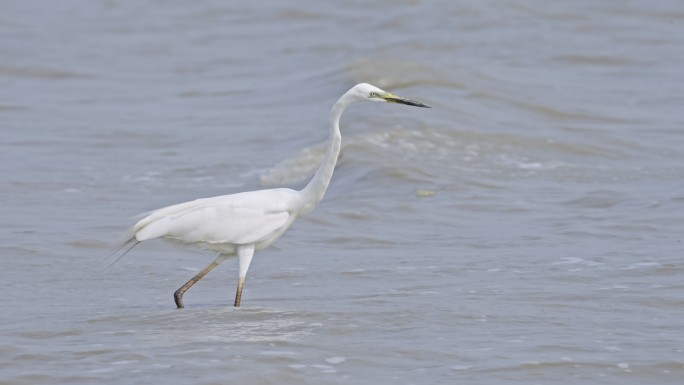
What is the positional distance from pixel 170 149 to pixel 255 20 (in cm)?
1052

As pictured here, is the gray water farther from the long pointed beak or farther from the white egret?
the long pointed beak

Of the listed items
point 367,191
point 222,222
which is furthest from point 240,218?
point 367,191

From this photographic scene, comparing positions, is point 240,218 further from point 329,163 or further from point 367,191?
point 367,191

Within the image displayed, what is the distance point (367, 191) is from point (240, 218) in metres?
4.23

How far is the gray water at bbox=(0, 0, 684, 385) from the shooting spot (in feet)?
20.9

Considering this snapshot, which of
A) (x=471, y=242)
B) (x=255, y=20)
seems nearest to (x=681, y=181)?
(x=471, y=242)

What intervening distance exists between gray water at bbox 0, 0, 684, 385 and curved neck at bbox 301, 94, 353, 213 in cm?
62

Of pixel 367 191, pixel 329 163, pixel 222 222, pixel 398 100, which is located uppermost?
pixel 398 100

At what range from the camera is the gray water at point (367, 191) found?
637cm

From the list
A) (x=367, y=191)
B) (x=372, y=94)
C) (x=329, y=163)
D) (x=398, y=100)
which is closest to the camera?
(x=398, y=100)

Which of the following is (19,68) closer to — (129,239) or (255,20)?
(255,20)

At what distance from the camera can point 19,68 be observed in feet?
63.8

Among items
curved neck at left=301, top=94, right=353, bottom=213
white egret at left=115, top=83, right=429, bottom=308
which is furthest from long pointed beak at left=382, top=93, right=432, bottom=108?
curved neck at left=301, top=94, right=353, bottom=213

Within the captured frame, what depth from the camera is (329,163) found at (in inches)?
298
